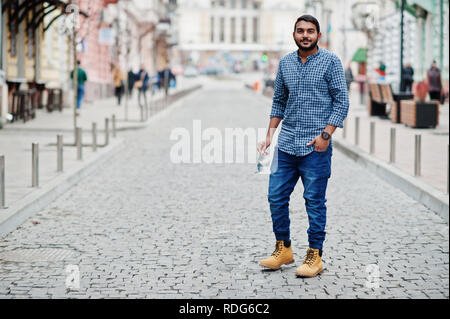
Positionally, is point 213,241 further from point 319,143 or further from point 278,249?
point 319,143

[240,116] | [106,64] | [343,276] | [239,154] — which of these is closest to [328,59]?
[343,276]

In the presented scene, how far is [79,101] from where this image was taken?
27906 mm

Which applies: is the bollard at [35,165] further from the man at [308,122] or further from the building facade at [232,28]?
the building facade at [232,28]

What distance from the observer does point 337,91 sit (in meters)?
5.91

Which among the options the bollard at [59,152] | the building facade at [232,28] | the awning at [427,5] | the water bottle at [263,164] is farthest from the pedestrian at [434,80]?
the building facade at [232,28]

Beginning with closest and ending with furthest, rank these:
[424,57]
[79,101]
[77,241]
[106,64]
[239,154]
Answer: [77,241] < [239,154] < [79,101] < [424,57] < [106,64]

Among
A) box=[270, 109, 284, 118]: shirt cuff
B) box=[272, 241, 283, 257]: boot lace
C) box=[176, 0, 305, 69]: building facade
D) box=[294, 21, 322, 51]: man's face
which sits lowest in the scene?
box=[272, 241, 283, 257]: boot lace

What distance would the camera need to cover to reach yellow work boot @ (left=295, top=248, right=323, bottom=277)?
6.07m

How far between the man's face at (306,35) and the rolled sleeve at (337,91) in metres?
0.21

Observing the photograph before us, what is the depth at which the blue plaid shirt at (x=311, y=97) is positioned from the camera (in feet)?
19.4

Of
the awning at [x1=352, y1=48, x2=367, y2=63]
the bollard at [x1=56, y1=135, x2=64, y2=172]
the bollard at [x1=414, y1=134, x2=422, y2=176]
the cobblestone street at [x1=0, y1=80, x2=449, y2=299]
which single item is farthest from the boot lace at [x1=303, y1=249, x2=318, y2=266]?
the awning at [x1=352, y1=48, x2=367, y2=63]

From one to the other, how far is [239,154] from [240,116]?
41.9ft

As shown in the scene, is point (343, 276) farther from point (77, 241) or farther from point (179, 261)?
point (77, 241)

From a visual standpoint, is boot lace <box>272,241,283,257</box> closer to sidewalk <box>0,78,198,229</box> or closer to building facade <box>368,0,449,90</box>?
sidewalk <box>0,78,198,229</box>
